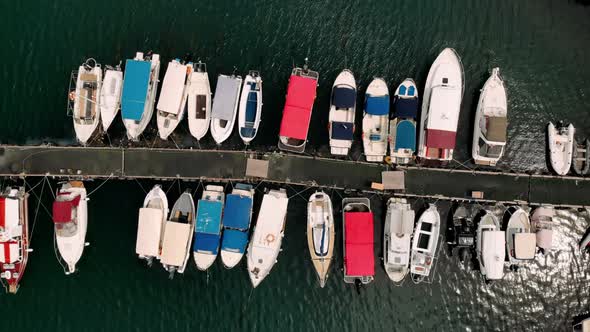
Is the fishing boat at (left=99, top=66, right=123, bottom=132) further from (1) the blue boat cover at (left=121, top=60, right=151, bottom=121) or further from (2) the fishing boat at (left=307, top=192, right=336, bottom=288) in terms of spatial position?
(2) the fishing boat at (left=307, top=192, right=336, bottom=288)

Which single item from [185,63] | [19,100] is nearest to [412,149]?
[185,63]

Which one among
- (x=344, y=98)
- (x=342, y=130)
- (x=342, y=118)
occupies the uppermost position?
(x=344, y=98)

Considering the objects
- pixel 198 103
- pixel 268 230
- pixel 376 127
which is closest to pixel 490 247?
pixel 376 127

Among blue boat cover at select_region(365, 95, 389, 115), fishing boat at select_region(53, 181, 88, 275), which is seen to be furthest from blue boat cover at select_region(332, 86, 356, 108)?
fishing boat at select_region(53, 181, 88, 275)

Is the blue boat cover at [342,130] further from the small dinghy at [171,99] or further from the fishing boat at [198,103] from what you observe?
the small dinghy at [171,99]

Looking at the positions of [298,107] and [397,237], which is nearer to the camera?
[397,237]

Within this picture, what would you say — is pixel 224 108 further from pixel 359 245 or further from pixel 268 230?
pixel 359 245

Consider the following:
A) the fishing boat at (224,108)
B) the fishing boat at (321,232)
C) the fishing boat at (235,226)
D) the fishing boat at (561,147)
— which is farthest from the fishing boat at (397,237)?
the fishing boat at (224,108)
